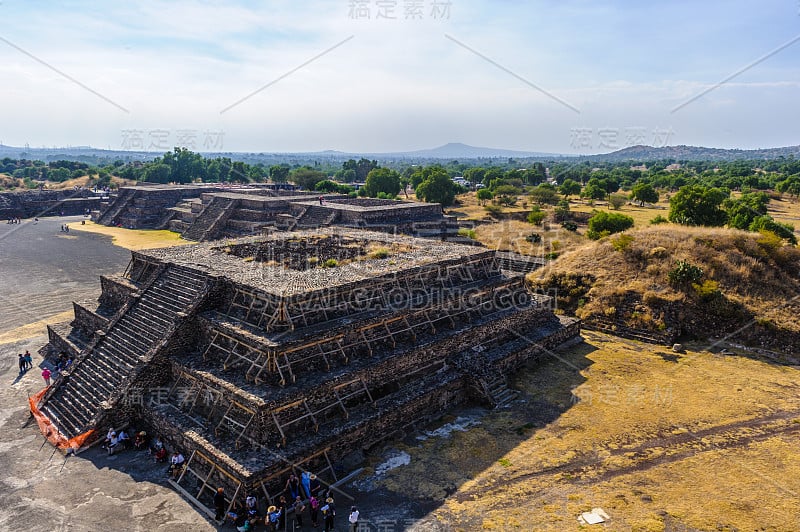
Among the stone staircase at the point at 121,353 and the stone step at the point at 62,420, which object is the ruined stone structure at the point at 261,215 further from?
the stone step at the point at 62,420

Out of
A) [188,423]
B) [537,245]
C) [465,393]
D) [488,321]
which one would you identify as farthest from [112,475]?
[537,245]

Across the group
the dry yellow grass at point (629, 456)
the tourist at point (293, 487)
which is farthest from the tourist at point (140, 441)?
the dry yellow grass at point (629, 456)

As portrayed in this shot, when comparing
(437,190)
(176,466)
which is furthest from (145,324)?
(437,190)

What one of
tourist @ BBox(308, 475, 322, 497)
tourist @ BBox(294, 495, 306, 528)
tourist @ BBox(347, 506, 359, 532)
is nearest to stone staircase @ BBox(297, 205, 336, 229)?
tourist @ BBox(308, 475, 322, 497)

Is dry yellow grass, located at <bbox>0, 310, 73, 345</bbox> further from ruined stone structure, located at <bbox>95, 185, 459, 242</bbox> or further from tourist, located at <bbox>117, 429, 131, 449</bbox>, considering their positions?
ruined stone structure, located at <bbox>95, 185, 459, 242</bbox>

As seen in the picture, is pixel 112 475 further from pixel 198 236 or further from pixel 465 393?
pixel 198 236
